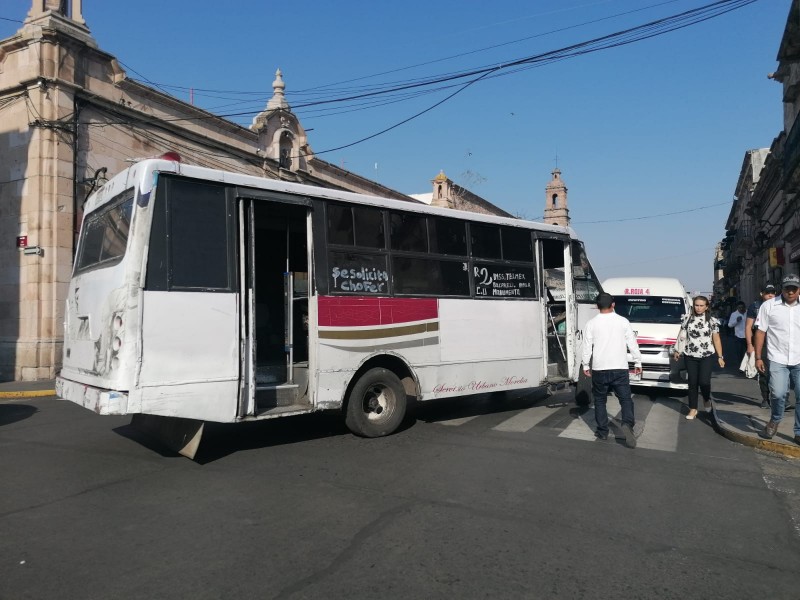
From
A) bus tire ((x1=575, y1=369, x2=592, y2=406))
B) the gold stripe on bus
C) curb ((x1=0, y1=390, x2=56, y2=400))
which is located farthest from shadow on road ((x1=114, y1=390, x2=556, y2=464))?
curb ((x1=0, y1=390, x2=56, y2=400))

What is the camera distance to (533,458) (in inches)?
266

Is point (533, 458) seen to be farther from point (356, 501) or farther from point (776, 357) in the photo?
point (776, 357)

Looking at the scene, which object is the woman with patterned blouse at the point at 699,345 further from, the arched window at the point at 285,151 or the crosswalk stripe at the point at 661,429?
the arched window at the point at 285,151

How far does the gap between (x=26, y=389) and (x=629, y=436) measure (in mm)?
12450

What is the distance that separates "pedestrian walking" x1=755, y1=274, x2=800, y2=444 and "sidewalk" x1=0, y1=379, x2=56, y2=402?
1294 centimetres

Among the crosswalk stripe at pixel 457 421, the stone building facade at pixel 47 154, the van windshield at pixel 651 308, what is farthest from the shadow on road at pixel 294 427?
the stone building facade at pixel 47 154

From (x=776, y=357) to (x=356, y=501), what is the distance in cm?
537

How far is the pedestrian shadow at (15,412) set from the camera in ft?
31.0

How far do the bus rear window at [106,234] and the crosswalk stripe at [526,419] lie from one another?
5213 mm

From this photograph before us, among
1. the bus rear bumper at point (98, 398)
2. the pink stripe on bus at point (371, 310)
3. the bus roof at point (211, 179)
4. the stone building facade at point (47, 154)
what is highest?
the stone building facade at point (47, 154)

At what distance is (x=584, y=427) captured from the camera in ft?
28.0

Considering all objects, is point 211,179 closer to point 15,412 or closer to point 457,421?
point 457,421

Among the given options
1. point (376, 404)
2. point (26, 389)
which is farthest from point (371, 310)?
point (26, 389)

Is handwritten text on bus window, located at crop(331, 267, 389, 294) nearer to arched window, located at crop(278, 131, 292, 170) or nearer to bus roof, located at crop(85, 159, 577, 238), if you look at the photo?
bus roof, located at crop(85, 159, 577, 238)
